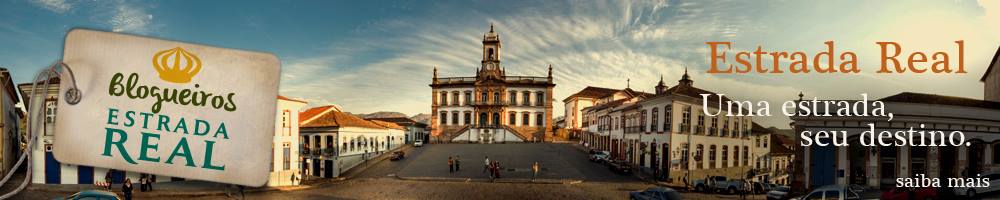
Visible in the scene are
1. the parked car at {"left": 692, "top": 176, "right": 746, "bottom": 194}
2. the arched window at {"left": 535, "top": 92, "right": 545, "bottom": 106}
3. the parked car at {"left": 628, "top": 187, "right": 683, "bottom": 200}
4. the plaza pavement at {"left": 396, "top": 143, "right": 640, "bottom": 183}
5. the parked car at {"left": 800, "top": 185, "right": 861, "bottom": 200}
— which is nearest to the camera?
the parked car at {"left": 800, "top": 185, "right": 861, "bottom": 200}

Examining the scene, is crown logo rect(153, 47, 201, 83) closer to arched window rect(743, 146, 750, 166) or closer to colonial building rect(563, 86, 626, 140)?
arched window rect(743, 146, 750, 166)

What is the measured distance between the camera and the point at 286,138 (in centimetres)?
818

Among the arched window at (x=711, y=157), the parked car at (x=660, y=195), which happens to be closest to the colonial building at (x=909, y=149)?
the arched window at (x=711, y=157)

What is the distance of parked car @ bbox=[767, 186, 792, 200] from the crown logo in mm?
11396

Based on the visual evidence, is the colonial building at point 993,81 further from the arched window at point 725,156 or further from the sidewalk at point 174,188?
the sidewalk at point 174,188

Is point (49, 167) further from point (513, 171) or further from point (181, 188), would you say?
point (513, 171)

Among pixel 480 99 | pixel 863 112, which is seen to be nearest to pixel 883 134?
pixel 863 112

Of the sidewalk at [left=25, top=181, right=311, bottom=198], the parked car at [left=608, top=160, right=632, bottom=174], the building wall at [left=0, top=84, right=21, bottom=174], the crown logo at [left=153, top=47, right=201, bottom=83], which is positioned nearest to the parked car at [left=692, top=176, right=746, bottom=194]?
the parked car at [left=608, top=160, right=632, bottom=174]

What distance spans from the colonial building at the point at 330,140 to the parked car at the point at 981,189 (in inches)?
539

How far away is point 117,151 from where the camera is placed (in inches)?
181

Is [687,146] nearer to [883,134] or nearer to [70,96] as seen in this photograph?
[883,134]

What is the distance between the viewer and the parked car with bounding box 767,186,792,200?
33.7 ft

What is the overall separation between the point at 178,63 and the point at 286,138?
3.83 meters

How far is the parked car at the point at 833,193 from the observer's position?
9.37 metres
